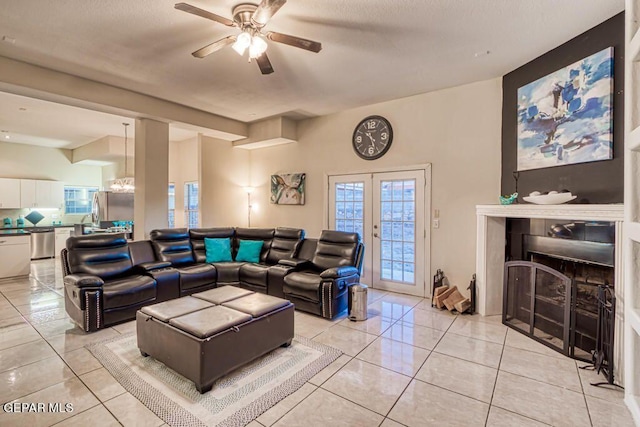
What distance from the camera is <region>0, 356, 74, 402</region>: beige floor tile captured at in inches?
88.6

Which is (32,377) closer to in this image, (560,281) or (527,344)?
(527,344)

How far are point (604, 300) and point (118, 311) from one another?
15.7 feet

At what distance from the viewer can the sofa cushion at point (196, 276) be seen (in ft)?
13.8

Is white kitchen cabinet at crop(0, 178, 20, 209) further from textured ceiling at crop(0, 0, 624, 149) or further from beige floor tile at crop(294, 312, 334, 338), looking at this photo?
beige floor tile at crop(294, 312, 334, 338)

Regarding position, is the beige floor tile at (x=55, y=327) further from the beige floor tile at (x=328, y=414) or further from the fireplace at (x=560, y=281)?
the fireplace at (x=560, y=281)

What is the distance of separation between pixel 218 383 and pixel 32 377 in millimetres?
1508

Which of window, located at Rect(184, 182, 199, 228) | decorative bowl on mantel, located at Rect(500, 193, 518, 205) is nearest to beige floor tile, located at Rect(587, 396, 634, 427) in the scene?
decorative bowl on mantel, located at Rect(500, 193, 518, 205)

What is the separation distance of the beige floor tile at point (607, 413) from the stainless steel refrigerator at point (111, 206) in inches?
372

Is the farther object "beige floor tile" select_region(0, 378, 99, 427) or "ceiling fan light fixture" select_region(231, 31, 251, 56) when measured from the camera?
"ceiling fan light fixture" select_region(231, 31, 251, 56)

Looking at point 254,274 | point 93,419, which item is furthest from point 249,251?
point 93,419

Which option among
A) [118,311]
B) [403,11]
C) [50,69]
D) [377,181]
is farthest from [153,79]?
[377,181]

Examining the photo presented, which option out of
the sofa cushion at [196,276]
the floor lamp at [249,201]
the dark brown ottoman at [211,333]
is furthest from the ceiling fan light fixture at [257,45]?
the floor lamp at [249,201]

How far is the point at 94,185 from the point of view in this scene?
9.20 meters

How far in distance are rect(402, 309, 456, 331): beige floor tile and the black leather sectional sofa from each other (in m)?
0.82
